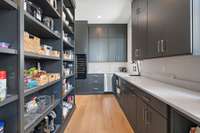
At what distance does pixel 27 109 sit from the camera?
228cm

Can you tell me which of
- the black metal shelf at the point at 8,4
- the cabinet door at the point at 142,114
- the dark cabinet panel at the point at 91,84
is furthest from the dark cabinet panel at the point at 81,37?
the black metal shelf at the point at 8,4

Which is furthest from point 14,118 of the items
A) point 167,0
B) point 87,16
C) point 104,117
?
point 87,16

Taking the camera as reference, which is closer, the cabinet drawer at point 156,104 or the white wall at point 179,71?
the cabinet drawer at point 156,104

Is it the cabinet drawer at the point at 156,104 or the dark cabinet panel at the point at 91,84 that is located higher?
the cabinet drawer at the point at 156,104

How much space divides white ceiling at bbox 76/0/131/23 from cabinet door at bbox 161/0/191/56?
283 cm

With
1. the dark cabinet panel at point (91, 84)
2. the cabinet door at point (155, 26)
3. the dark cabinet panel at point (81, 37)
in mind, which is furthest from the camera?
the dark cabinet panel at point (91, 84)

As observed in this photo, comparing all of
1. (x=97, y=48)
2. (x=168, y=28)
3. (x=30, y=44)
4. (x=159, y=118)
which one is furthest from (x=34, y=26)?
(x=97, y=48)

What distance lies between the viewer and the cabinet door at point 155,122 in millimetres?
1802

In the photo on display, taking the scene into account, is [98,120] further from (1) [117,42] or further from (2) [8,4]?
(1) [117,42]

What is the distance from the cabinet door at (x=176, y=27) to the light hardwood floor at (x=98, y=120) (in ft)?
6.08

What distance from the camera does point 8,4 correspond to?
135 centimetres

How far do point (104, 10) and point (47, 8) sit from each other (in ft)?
11.0

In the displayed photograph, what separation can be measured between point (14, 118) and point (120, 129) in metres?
2.44

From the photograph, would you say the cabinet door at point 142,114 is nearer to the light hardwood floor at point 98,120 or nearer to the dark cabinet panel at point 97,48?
the light hardwood floor at point 98,120
